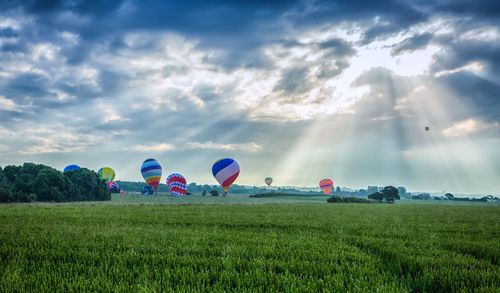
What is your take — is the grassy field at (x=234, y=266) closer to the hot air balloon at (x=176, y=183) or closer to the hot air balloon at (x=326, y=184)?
the hot air balloon at (x=176, y=183)

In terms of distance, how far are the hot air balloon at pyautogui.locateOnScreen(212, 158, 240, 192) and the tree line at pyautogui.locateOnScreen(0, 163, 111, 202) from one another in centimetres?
2748

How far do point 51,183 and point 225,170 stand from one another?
121ft

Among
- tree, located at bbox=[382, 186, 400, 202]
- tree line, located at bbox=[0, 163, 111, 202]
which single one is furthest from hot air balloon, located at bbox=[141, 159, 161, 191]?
tree, located at bbox=[382, 186, 400, 202]

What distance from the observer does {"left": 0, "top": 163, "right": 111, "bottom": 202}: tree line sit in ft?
209

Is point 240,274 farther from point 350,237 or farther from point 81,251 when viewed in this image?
point 350,237

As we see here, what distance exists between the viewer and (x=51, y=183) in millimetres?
65938

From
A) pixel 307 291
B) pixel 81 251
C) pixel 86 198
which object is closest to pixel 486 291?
pixel 307 291

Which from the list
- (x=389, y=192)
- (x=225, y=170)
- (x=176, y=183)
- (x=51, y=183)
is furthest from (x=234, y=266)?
(x=389, y=192)

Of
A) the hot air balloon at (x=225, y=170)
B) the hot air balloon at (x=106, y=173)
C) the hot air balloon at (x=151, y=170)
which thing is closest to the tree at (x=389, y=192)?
the hot air balloon at (x=225, y=170)

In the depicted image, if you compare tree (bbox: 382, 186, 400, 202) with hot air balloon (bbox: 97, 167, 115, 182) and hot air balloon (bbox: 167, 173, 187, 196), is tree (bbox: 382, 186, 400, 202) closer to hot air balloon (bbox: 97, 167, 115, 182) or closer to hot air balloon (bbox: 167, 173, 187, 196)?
hot air balloon (bbox: 167, 173, 187, 196)

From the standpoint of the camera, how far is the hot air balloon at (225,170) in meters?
79.2

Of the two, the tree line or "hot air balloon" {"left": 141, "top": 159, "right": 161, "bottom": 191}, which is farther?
"hot air balloon" {"left": 141, "top": 159, "right": 161, "bottom": 191}

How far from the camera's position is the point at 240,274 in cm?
630

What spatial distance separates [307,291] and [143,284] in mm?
2821
